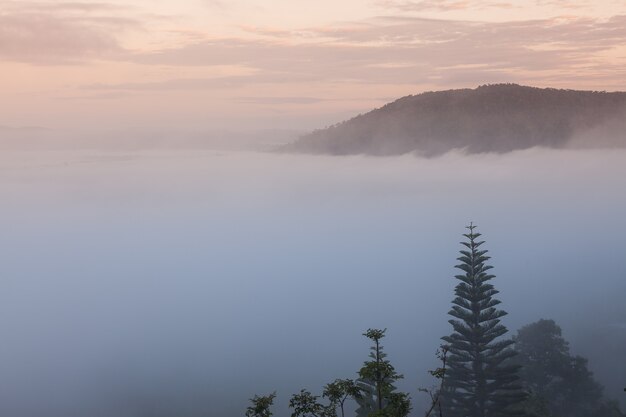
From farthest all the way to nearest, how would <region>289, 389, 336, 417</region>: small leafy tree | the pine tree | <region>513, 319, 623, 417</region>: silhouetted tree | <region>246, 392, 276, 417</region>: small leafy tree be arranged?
<region>513, 319, 623, 417</region>: silhouetted tree, the pine tree, <region>289, 389, 336, 417</region>: small leafy tree, <region>246, 392, 276, 417</region>: small leafy tree

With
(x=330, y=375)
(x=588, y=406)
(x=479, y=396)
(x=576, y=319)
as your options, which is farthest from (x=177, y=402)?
(x=479, y=396)

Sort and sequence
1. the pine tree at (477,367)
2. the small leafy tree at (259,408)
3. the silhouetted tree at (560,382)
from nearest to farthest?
the small leafy tree at (259,408) → the pine tree at (477,367) → the silhouetted tree at (560,382)

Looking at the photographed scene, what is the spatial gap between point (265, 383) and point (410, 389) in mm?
68112

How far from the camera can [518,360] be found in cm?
8069

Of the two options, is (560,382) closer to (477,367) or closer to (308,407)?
(477,367)

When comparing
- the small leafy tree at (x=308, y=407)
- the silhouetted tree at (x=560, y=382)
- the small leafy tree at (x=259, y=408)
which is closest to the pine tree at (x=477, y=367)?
the silhouetted tree at (x=560, y=382)

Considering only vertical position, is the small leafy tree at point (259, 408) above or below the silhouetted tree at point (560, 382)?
below

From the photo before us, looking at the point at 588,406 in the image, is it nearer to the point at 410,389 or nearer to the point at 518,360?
the point at 518,360

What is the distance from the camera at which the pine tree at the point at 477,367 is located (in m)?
57.0

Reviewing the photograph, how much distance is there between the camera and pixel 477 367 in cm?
5841

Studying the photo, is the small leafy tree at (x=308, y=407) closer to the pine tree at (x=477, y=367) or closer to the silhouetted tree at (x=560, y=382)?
the pine tree at (x=477, y=367)

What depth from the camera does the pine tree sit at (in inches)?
2243

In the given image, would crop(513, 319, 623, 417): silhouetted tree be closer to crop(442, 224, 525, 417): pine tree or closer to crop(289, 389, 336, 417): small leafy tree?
crop(442, 224, 525, 417): pine tree

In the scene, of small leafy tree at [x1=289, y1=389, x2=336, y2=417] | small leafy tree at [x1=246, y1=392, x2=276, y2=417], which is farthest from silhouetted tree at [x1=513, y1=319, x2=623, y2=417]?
small leafy tree at [x1=246, y1=392, x2=276, y2=417]
